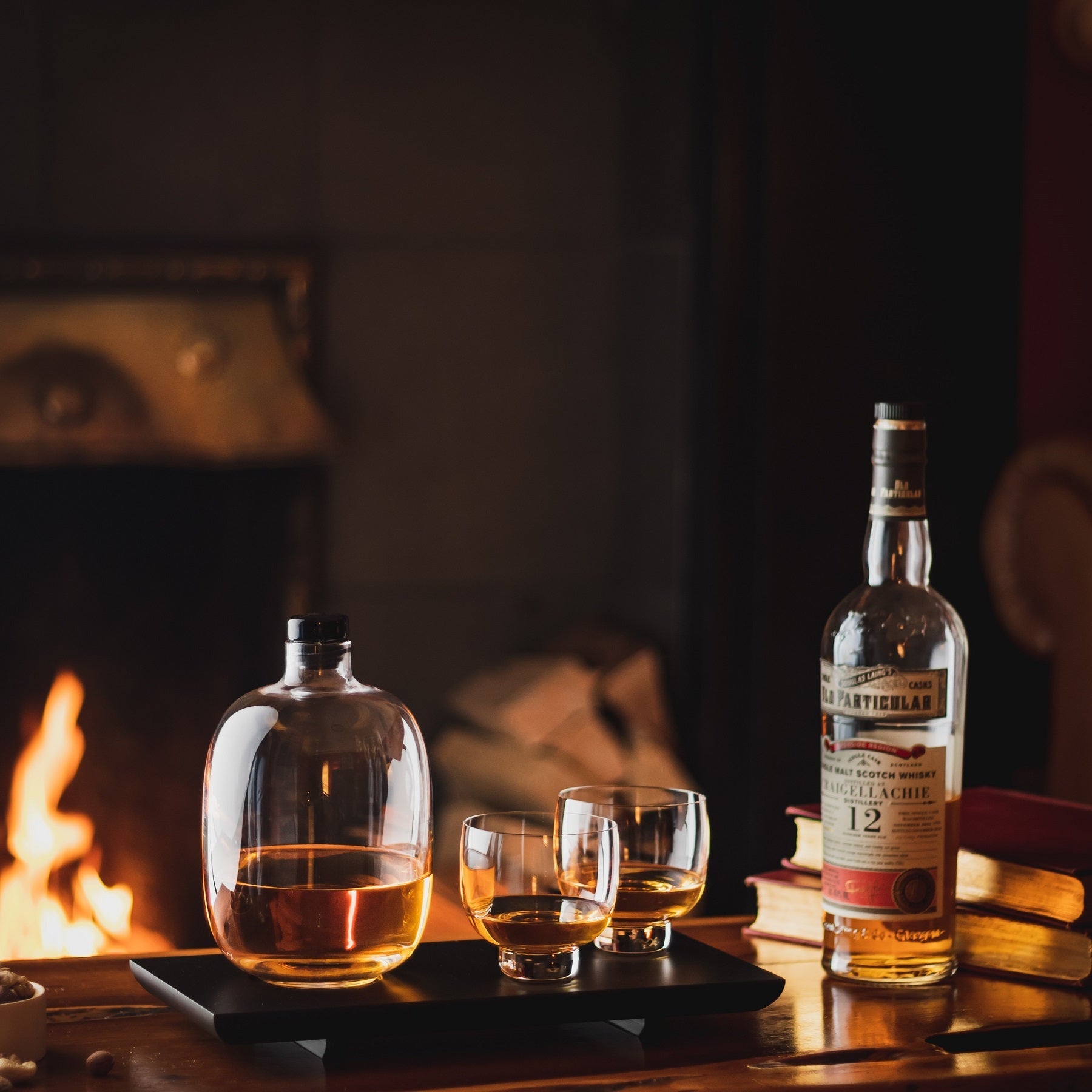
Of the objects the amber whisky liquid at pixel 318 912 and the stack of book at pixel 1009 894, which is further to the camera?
the stack of book at pixel 1009 894

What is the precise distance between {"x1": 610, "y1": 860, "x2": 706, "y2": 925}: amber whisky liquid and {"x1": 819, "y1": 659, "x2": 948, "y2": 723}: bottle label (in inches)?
5.7

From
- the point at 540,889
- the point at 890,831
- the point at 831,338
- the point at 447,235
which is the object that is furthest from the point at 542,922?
the point at 447,235

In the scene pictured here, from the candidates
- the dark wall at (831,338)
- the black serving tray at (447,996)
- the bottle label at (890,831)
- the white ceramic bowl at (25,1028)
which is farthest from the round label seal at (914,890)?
the dark wall at (831,338)

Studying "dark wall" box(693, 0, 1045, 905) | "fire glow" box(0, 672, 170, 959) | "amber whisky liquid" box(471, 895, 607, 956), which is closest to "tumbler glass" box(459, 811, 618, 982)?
"amber whisky liquid" box(471, 895, 607, 956)

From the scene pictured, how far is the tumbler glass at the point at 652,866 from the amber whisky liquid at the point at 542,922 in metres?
0.07

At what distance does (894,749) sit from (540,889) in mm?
262

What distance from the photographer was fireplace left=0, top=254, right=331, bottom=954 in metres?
2.70

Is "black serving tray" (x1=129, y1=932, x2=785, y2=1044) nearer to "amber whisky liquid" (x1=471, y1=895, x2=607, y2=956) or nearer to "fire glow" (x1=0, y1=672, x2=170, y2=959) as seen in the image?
"amber whisky liquid" (x1=471, y1=895, x2=607, y2=956)

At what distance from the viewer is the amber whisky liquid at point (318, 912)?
0.90 metres

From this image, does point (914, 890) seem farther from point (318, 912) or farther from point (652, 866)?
point (318, 912)

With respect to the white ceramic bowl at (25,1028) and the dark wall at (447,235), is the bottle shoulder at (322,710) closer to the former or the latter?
the white ceramic bowl at (25,1028)

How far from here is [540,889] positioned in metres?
0.95

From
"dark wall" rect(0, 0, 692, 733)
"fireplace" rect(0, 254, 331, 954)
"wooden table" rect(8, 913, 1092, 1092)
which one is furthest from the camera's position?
"dark wall" rect(0, 0, 692, 733)

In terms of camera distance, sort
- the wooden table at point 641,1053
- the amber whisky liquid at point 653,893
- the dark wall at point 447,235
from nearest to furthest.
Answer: the wooden table at point 641,1053 < the amber whisky liquid at point 653,893 < the dark wall at point 447,235
